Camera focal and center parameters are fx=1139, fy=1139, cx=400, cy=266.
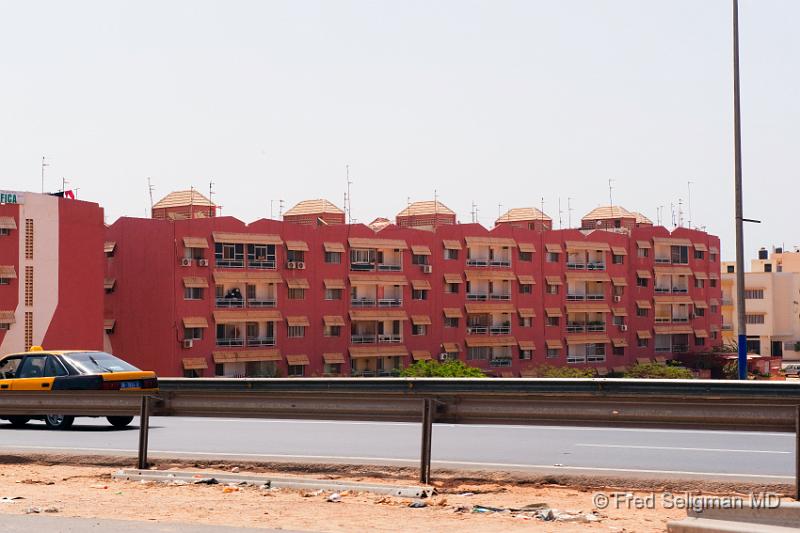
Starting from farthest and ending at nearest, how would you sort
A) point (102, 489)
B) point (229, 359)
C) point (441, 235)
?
1. point (441, 235)
2. point (229, 359)
3. point (102, 489)

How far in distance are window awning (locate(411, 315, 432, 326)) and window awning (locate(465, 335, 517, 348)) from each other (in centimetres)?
410

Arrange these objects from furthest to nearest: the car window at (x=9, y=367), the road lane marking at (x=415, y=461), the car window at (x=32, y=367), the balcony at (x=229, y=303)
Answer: the balcony at (x=229, y=303), the car window at (x=9, y=367), the car window at (x=32, y=367), the road lane marking at (x=415, y=461)

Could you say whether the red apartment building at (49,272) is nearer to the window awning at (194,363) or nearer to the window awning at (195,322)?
the window awning at (194,363)

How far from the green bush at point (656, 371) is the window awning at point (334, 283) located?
26685 mm

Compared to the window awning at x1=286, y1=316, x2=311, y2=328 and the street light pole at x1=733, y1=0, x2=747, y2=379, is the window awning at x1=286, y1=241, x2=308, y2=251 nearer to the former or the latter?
the window awning at x1=286, y1=316, x2=311, y2=328

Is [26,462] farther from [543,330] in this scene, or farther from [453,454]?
[543,330]

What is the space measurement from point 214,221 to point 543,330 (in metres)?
31.0

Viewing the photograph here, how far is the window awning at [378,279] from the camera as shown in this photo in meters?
80.2

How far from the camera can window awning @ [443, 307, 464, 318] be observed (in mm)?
85875

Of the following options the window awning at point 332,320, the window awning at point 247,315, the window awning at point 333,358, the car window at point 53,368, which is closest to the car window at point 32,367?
the car window at point 53,368

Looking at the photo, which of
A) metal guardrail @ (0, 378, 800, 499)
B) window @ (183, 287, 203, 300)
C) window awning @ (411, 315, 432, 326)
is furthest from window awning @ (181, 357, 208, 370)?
metal guardrail @ (0, 378, 800, 499)

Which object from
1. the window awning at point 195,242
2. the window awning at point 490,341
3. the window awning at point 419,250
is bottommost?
the window awning at point 490,341

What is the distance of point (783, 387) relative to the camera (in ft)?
65.4

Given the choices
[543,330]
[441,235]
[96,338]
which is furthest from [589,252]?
A: [96,338]
